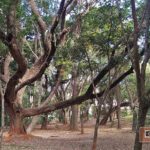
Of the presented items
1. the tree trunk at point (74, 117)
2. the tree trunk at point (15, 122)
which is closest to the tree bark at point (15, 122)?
the tree trunk at point (15, 122)

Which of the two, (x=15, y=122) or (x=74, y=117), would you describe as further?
(x=74, y=117)

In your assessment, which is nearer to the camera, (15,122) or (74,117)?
(15,122)

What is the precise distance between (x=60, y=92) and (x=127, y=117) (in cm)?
1756

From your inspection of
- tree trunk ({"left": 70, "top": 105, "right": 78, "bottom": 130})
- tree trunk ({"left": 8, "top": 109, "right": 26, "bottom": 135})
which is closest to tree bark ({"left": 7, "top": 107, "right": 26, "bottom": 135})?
tree trunk ({"left": 8, "top": 109, "right": 26, "bottom": 135})

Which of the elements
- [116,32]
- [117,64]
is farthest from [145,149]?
[116,32]

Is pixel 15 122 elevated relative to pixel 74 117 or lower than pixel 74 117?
lower

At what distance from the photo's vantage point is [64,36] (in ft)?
54.6

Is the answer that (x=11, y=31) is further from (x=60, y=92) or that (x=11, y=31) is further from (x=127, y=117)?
(x=127, y=117)

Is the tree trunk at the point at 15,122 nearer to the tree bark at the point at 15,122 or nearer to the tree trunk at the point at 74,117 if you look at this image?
the tree bark at the point at 15,122

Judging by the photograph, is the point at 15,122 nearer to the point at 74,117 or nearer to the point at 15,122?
the point at 15,122

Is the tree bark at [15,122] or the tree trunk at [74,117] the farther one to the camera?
the tree trunk at [74,117]

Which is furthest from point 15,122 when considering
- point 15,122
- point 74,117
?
point 74,117

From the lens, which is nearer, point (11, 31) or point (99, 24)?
point (11, 31)

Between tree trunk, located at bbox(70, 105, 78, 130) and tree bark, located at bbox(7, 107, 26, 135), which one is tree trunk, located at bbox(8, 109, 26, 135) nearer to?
tree bark, located at bbox(7, 107, 26, 135)
